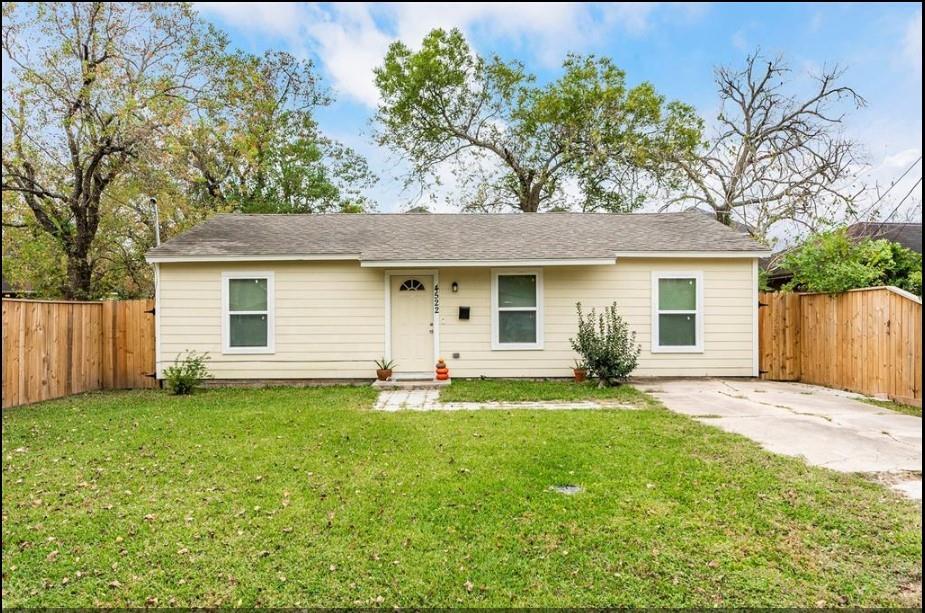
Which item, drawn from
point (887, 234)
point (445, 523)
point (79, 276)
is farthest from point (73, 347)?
point (887, 234)

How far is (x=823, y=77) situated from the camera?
52.2 ft

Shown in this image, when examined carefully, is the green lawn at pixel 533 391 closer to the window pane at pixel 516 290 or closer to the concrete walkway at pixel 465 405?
the concrete walkway at pixel 465 405

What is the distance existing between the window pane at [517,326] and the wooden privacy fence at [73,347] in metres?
6.76

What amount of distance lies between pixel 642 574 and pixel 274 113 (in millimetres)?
19545

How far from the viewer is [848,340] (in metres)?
7.61

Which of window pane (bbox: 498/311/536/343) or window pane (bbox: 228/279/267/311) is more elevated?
window pane (bbox: 228/279/267/311)

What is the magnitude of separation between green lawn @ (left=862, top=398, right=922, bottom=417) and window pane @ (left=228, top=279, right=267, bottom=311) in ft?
31.5

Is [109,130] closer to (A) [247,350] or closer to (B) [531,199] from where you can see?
(A) [247,350]

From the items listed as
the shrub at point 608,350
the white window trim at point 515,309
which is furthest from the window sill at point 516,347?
the shrub at point 608,350

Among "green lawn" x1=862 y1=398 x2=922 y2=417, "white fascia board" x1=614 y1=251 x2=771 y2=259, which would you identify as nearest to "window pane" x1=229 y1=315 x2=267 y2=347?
"white fascia board" x1=614 y1=251 x2=771 y2=259

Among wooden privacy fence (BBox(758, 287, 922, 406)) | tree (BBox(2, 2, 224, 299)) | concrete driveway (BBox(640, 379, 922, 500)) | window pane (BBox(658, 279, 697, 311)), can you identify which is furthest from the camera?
tree (BBox(2, 2, 224, 299))

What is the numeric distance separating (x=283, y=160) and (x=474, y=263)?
12.7m

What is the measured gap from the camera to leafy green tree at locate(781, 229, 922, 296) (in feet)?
24.4

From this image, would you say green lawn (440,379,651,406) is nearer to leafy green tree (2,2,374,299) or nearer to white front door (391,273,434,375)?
white front door (391,273,434,375)
